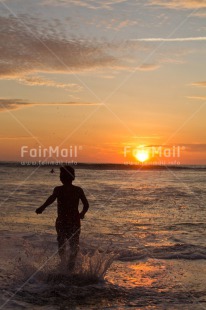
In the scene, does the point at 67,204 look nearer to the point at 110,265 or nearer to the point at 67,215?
the point at 67,215

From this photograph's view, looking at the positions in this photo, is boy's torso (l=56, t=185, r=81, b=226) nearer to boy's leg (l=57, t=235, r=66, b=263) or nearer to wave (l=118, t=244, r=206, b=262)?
boy's leg (l=57, t=235, r=66, b=263)

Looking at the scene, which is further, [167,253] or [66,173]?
[167,253]

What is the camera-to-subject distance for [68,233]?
7.58 m

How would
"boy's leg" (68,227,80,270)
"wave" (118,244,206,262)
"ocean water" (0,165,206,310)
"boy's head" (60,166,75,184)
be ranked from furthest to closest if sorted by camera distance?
"wave" (118,244,206,262) → "boy's leg" (68,227,80,270) → "boy's head" (60,166,75,184) → "ocean water" (0,165,206,310)

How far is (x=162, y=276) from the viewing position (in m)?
7.83

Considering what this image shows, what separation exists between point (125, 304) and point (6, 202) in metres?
13.1

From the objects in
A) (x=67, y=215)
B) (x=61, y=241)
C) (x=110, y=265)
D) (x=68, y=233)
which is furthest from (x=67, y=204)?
(x=110, y=265)

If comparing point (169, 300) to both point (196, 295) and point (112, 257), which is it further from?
point (112, 257)

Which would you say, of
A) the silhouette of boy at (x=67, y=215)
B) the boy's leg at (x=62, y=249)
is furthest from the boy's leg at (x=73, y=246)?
the boy's leg at (x=62, y=249)

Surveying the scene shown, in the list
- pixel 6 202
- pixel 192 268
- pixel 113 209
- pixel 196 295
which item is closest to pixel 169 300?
pixel 196 295

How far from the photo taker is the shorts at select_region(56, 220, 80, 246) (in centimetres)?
753

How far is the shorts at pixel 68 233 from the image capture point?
24.7 ft

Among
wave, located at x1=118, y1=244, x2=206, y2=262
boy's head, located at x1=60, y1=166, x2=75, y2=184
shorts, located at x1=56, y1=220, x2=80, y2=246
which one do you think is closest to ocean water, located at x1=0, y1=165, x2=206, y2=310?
wave, located at x1=118, y1=244, x2=206, y2=262

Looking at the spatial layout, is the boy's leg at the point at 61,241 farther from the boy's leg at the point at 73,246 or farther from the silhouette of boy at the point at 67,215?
the boy's leg at the point at 73,246
